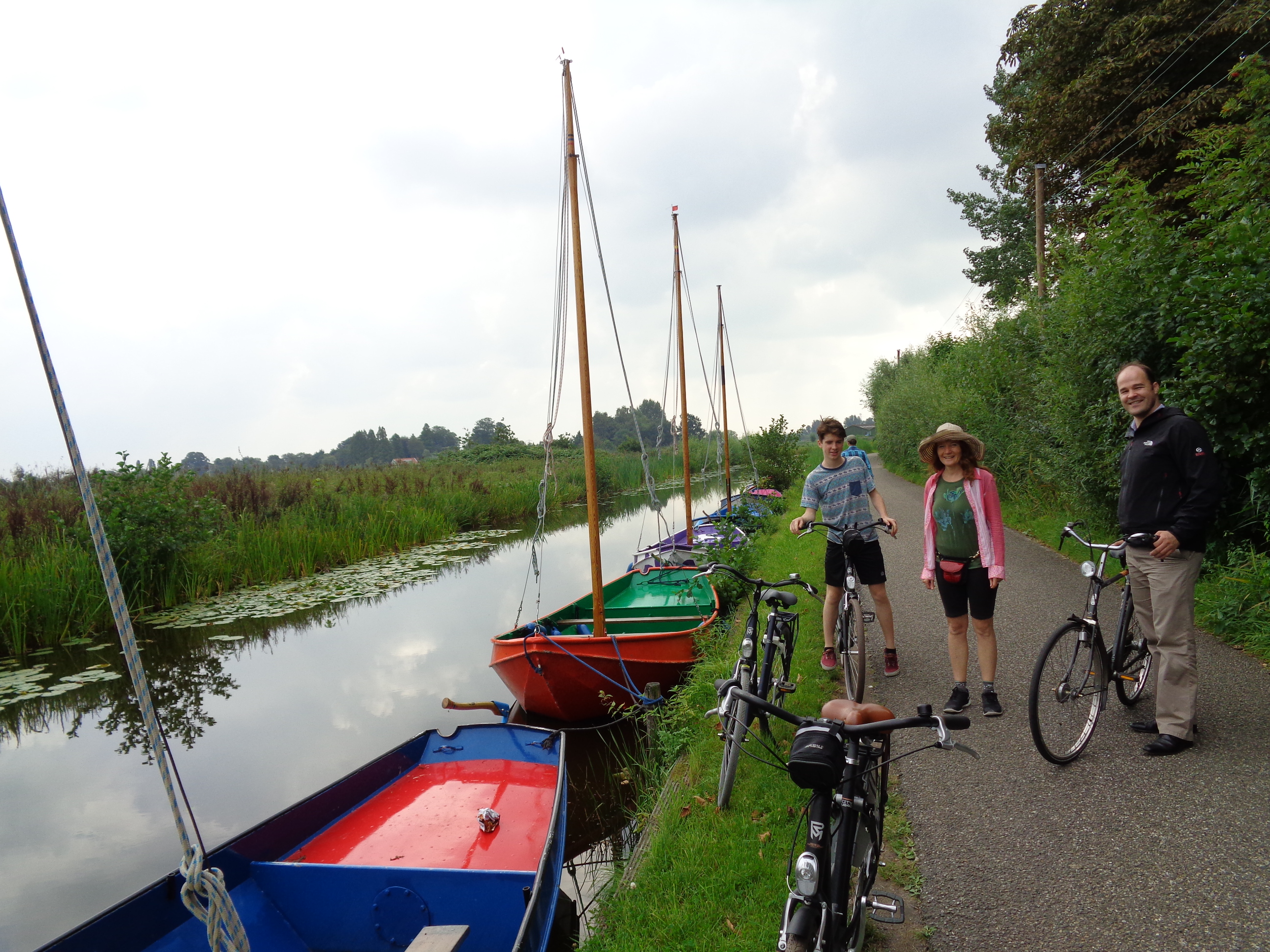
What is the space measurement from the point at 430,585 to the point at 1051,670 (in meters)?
12.2

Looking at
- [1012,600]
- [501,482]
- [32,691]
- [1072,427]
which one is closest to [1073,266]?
[1072,427]

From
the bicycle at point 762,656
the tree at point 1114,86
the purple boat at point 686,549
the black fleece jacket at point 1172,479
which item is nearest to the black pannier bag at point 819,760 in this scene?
the bicycle at point 762,656

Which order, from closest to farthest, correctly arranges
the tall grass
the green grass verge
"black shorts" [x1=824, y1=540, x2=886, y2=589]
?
the green grass verge → "black shorts" [x1=824, y1=540, x2=886, y2=589] → the tall grass

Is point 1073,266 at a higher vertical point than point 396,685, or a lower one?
higher

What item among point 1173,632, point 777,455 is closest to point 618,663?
point 1173,632

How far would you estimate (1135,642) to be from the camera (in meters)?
4.29

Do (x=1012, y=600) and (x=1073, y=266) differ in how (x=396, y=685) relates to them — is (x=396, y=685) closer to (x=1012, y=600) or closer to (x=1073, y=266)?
(x=1012, y=600)

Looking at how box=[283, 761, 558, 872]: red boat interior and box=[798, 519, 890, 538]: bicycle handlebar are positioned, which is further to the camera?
box=[798, 519, 890, 538]: bicycle handlebar

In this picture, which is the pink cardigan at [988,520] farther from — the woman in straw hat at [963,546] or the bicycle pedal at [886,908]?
the bicycle pedal at [886,908]

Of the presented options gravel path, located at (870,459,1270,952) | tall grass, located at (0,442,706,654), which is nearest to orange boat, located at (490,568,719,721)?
gravel path, located at (870,459,1270,952)

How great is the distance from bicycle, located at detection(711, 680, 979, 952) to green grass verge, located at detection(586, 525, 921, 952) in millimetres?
886

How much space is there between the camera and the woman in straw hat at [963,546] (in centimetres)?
421

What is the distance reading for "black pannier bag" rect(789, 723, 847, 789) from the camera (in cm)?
198

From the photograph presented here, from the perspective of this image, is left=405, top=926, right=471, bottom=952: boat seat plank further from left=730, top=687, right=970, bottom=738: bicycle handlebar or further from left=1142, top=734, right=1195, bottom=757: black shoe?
left=1142, top=734, right=1195, bottom=757: black shoe
